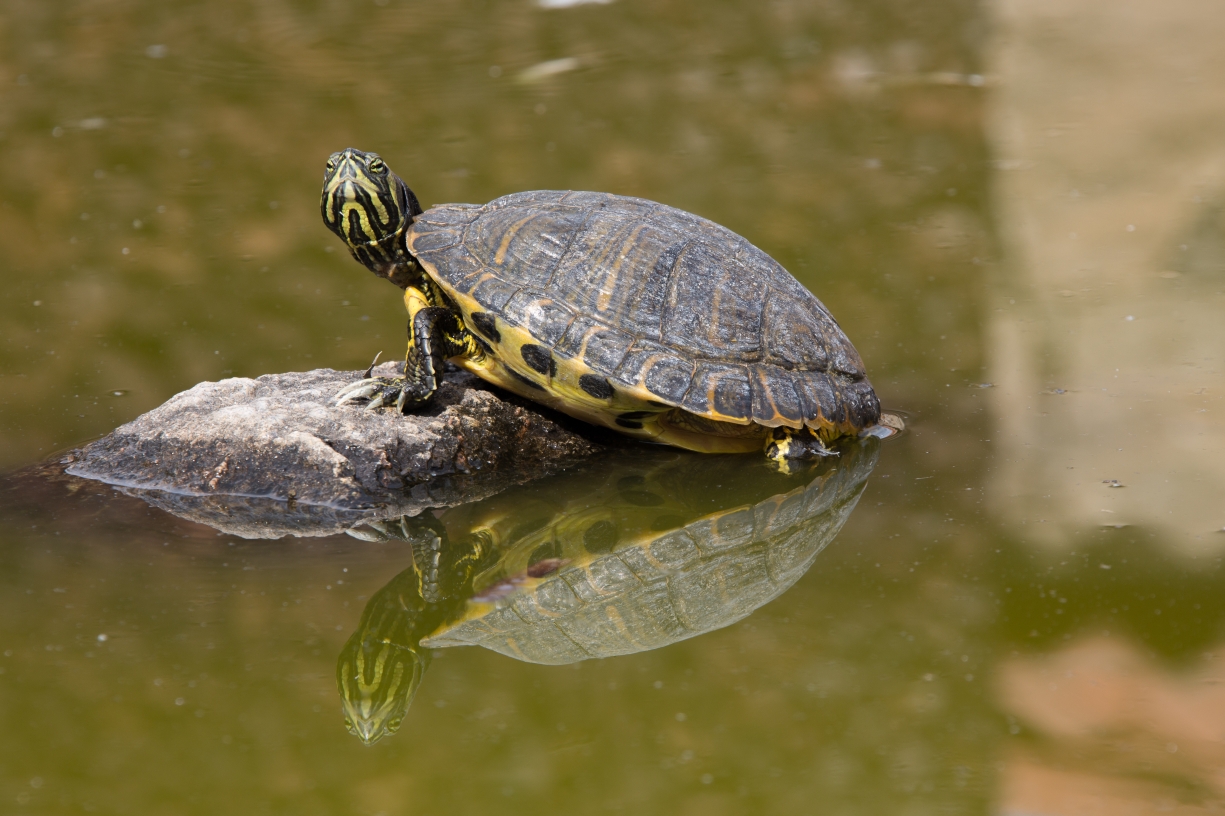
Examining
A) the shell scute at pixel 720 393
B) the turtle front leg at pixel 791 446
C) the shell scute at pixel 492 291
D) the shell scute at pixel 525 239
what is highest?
the shell scute at pixel 525 239

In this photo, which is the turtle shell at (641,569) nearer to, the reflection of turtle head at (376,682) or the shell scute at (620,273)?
the reflection of turtle head at (376,682)

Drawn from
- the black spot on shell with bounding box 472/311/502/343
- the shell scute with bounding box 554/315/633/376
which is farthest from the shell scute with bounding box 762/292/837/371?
the black spot on shell with bounding box 472/311/502/343

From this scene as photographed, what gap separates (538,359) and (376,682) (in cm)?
140

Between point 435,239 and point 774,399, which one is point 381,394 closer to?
point 435,239

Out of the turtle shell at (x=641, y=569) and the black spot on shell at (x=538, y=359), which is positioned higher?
the black spot on shell at (x=538, y=359)

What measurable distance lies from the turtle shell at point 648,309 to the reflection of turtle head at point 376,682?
1.26m

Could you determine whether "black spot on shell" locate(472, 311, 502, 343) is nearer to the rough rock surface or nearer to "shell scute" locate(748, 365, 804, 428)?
the rough rock surface

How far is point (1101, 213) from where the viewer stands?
676 cm

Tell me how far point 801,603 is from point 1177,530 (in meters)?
1.34

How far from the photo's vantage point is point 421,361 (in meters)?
4.11

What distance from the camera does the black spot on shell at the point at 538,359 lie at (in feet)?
13.0

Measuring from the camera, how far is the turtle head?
4195mm

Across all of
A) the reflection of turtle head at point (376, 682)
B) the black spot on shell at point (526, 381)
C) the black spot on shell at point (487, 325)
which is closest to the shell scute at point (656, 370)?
the black spot on shell at point (526, 381)

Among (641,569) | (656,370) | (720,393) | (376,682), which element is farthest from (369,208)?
(376,682)
